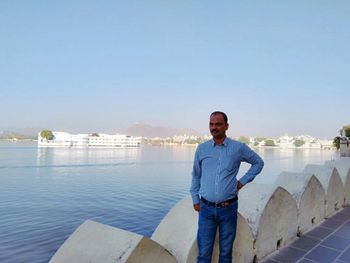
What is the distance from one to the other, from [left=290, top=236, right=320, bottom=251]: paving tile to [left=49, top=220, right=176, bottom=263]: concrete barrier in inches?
85.9

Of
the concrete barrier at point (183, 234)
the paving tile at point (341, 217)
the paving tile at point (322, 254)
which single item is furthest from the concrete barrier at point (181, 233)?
the paving tile at point (341, 217)

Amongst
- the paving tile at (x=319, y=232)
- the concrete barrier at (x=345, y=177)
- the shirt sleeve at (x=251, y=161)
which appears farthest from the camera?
the concrete barrier at (x=345, y=177)

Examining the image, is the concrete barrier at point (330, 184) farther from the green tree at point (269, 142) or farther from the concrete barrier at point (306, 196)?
the green tree at point (269, 142)

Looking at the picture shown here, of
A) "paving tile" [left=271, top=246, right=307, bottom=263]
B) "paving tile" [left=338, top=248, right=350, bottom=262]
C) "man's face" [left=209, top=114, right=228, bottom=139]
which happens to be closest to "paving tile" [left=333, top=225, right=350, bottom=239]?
"paving tile" [left=338, top=248, right=350, bottom=262]

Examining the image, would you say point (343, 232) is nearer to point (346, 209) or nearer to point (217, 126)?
point (346, 209)

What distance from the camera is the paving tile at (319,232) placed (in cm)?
403

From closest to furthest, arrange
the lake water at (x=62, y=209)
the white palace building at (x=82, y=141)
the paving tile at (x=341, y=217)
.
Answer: the paving tile at (x=341, y=217) → the lake water at (x=62, y=209) → the white palace building at (x=82, y=141)

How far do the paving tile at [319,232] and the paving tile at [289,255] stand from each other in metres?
0.66

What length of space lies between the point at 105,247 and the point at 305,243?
106 inches

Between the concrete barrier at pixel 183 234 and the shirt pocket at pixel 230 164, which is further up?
the shirt pocket at pixel 230 164

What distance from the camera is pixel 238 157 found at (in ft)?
7.98

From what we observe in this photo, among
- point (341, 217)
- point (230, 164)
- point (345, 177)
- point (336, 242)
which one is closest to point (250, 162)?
point (230, 164)

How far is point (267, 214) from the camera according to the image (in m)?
3.23

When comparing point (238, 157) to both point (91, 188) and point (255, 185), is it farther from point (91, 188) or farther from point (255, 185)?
point (91, 188)
